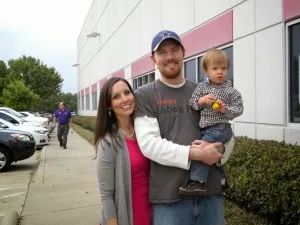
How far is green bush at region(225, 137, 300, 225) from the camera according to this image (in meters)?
4.29

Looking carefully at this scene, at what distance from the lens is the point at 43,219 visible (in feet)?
18.7

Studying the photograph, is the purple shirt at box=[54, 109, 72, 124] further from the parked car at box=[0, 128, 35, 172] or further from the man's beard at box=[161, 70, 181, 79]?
the man's beard at box=[161, 70, 181, 79]

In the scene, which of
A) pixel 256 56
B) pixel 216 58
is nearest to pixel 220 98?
pixel 216 58

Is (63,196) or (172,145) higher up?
(172,145)

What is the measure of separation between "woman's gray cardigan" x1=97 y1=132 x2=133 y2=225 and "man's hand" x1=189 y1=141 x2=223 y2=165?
0.40 meters

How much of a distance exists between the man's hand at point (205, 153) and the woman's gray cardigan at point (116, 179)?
40 cm

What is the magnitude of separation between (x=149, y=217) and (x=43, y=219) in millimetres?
3730

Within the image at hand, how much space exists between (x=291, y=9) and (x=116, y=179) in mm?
4863

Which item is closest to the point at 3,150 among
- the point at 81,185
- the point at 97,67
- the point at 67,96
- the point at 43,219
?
the point at 81,185

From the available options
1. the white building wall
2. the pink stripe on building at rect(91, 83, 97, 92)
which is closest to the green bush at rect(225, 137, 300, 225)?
the white building wall

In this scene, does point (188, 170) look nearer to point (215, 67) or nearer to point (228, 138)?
point (228, 138)

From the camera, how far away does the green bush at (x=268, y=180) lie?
429cm

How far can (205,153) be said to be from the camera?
89.7 inches

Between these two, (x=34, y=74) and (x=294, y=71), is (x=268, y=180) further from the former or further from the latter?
(x=34, y=74)
